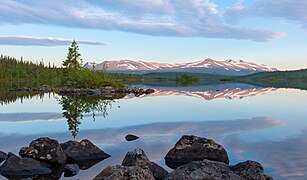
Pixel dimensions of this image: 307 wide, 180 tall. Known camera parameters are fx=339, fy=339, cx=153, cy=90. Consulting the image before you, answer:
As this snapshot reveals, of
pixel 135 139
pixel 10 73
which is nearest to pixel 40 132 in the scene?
pixel 135 139

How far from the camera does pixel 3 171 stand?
15.9 metres

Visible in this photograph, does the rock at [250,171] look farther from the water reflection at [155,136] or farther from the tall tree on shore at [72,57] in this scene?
the tall tree on shore at [72,57]

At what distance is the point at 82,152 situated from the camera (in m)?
19.1

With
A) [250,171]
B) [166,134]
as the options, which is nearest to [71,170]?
[250,171]

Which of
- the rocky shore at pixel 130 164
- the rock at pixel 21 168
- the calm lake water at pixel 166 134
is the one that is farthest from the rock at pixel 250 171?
the rock at pixel 21 168

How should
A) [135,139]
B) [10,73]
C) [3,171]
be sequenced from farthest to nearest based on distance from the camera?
[10,73], [135,139], [3,171]

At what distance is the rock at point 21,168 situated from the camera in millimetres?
15805

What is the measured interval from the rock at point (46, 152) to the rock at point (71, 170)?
1271 mm

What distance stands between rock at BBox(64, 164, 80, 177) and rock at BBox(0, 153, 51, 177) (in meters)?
0.84

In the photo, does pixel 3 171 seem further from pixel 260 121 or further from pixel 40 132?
pixel 260 121

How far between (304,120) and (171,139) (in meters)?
19.0

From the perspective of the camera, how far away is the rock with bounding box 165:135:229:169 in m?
19.0

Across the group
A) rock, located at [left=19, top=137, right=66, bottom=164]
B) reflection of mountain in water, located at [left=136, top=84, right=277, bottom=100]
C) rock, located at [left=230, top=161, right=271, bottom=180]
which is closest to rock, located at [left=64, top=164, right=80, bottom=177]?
rock, located at [left=19, top=137, right=66, bottom=164]

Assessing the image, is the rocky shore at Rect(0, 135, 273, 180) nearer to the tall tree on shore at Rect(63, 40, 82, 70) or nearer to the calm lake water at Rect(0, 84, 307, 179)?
the calm lake water at Rect(0, 84, 307, 179)
